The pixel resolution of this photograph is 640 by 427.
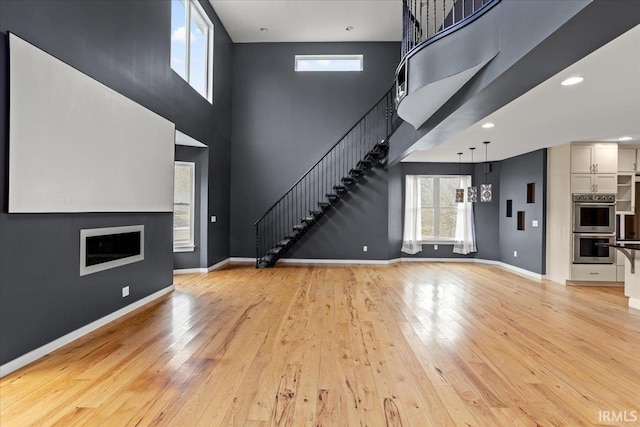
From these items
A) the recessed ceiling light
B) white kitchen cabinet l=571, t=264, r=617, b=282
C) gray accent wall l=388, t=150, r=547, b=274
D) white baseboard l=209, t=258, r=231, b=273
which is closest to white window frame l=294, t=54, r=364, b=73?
gray accent wall l=388, t=150, r=547, b=274

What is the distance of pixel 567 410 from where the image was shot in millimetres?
2158

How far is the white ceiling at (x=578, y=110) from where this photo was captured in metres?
2.62

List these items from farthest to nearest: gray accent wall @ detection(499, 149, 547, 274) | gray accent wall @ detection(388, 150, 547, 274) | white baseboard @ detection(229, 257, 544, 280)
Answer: white baseboard @ detection(229, 257, 544, 280)
gray accent wall @ detection(388, 150, 547, 274)
gray accent wall @ detection(499, 149, 547, 274)

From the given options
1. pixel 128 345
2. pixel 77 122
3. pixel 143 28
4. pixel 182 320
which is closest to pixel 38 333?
pixel 128 345

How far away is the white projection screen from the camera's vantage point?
8.62 ft

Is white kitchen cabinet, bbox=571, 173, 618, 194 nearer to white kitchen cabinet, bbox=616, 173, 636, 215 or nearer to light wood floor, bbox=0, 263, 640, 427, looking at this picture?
white kitchen cabinet, bbox=616, 173, 636, 215

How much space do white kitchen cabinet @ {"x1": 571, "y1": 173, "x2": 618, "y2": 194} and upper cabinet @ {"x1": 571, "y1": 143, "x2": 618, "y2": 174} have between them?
0.30 feet

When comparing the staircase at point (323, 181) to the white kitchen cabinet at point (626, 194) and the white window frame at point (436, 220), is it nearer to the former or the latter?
the white window frame at point (436, 220)

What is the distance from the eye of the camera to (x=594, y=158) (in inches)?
233

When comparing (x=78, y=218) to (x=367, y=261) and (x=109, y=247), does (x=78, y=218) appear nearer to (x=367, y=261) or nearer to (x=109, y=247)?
(x=109, y=247)

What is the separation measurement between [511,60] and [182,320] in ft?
13.7

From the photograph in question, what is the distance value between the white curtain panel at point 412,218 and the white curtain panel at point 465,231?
1.02 meters

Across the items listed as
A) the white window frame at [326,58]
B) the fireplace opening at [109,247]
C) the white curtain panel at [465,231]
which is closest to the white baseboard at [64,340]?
the fireplace opening at [109,247]

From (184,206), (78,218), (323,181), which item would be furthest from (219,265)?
(78,218)
